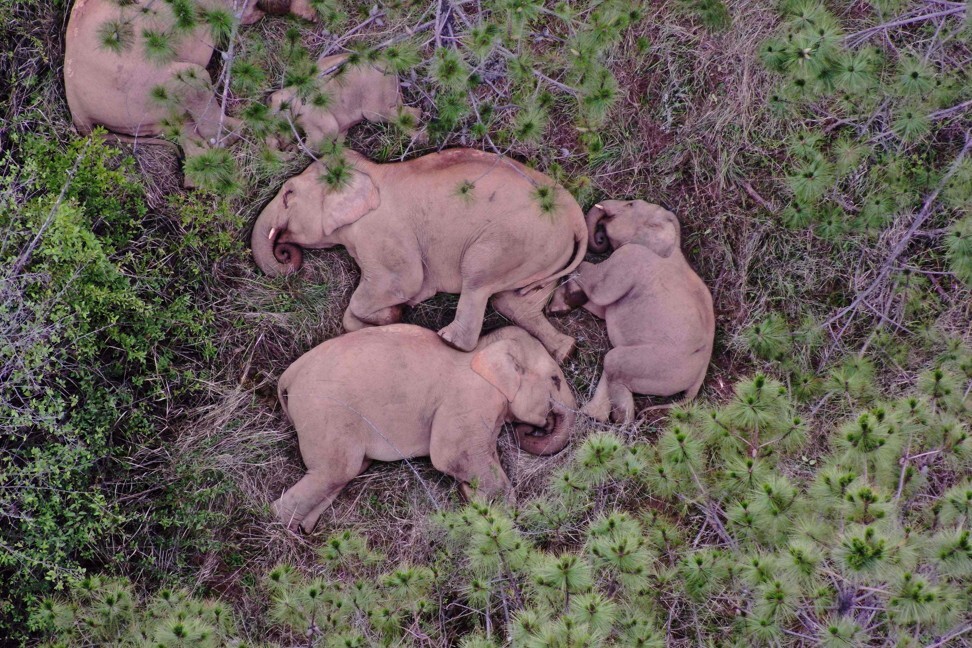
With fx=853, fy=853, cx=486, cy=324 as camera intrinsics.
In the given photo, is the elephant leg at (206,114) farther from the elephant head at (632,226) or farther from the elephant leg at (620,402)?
the elephant leg at (620,402)

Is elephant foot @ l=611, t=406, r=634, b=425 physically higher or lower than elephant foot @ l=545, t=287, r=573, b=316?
lower

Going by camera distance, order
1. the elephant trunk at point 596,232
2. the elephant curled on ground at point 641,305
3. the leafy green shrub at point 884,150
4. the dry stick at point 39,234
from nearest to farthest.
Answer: the dry stick at point 39,234 → the leafy green shrub at point 884,150 → the elephant curled on ground at point 641,305 → the elephant trunk at point 596,232

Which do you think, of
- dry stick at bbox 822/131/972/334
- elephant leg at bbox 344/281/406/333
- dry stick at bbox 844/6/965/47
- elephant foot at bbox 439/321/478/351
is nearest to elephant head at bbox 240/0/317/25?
elephant leg at bbox 344/281/406/333

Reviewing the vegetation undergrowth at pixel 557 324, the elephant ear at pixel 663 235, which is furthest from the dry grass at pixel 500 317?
the elephant ear at pixel 663 235

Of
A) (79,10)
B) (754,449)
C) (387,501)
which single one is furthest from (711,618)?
(79,10)

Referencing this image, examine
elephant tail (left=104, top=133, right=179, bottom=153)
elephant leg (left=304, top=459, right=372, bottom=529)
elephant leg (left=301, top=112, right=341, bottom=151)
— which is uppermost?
elephant leg (left=301, top=112, right=341, bottom=151)

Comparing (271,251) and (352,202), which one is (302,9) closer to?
(352,202)

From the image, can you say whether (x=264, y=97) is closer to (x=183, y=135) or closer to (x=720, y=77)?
(x=183, y=135)

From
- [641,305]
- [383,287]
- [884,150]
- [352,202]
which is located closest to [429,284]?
[383,287]

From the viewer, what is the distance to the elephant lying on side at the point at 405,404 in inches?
161

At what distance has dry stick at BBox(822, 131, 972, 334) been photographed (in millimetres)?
4184

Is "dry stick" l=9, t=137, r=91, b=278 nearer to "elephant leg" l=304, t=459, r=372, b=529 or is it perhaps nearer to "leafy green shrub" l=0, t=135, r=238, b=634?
"leafy green shrub" l=0, t=135, r=238, b=634

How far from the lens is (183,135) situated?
13.1ft

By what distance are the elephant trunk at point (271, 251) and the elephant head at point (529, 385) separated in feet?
3.55
